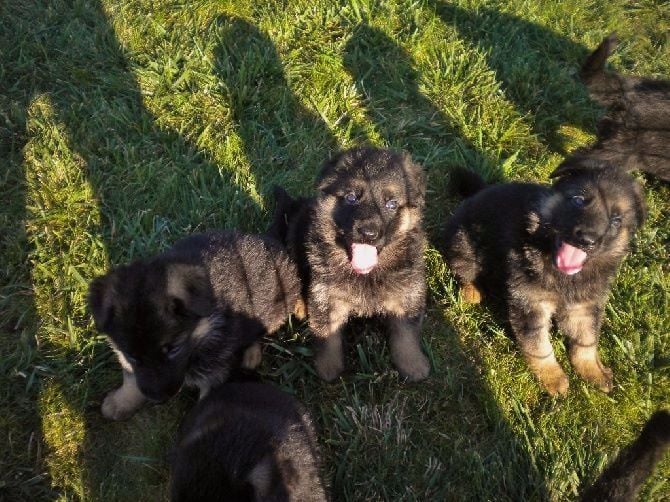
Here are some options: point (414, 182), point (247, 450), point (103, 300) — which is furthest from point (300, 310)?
point (103, 300)

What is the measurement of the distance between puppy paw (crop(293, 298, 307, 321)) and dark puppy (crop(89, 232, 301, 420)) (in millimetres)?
40

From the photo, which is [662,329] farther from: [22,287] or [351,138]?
[22,287]

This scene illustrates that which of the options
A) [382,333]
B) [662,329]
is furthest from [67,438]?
[662,329]

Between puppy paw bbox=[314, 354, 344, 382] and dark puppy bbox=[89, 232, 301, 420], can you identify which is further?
puppy paw bbox=[314, 354, 344, 382]

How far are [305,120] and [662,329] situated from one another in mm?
3231

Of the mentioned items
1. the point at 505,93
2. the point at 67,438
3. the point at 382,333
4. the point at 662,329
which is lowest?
the point at 67,438

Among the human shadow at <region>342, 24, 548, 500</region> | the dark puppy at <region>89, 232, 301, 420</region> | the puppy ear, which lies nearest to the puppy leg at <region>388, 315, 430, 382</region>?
the human shadow at <region>342, 24, 548, 500</region>

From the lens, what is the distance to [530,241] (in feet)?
11.0

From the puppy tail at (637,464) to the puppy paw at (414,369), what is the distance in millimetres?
1287

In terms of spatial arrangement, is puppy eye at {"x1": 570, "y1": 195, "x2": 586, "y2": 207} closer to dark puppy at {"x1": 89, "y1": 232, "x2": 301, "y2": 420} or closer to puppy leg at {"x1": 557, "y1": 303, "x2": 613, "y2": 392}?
puppy leg at {"x1": 557, "y1": 303, "x2": 613, "y2": 392}

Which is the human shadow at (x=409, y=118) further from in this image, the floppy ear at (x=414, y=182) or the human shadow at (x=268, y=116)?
the floppy ear at (x=414, y=182)

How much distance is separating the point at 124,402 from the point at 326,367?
121 centimetres

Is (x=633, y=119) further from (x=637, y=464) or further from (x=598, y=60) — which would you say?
(x=637, y=464)

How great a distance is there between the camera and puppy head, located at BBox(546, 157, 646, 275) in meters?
3.03
